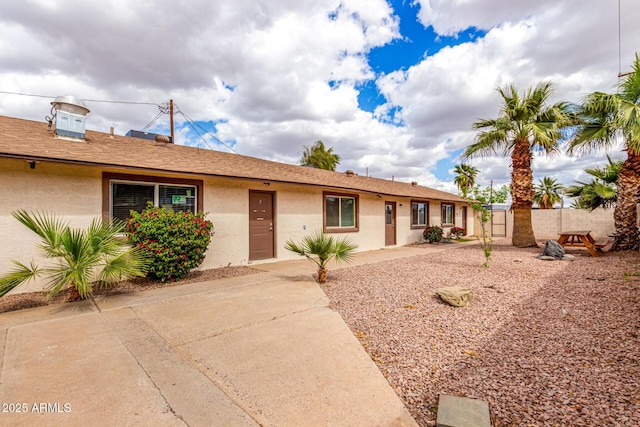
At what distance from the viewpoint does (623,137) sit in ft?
33.1

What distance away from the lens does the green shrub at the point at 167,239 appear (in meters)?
6.49

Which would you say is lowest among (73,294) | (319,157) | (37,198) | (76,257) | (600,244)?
(73,294)

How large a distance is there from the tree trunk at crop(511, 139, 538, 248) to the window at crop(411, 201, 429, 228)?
5120 millimetres

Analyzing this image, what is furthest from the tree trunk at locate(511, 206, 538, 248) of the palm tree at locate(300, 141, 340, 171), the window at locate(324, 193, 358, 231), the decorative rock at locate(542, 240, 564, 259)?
the palm tree at locate(300, 141, 340, 171)

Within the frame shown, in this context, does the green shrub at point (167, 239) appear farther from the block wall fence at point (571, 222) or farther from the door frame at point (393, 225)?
the block wall fence at point (571, 222)

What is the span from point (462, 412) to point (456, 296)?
3090 mm

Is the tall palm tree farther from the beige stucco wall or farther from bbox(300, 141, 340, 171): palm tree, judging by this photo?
bbox(300, 141, 340, 171): palm tree

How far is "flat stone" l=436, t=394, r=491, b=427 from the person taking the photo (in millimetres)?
2244

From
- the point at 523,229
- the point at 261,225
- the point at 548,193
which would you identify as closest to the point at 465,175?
the point at 548,193

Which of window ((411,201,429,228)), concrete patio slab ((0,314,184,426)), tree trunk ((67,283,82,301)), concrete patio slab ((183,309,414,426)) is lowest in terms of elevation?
concrete patio slab ((183,309,414,426))

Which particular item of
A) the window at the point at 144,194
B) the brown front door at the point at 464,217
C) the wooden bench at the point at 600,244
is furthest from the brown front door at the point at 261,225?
the brown front door at the point at 464,217

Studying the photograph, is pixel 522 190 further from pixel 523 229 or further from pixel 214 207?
pixel 214 207

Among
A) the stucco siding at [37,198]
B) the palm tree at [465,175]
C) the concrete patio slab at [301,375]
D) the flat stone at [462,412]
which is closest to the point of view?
the flat stone at [462,412]

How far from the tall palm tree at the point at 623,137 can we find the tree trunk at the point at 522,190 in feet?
5.13
